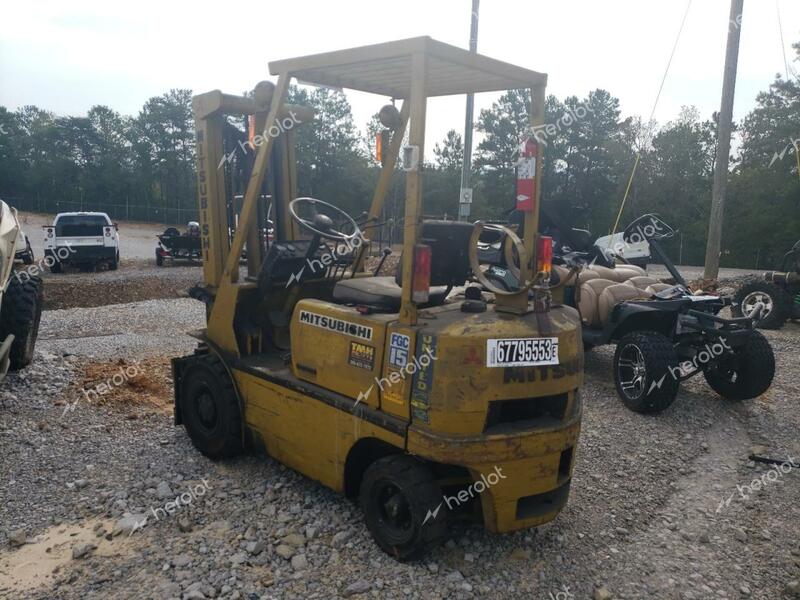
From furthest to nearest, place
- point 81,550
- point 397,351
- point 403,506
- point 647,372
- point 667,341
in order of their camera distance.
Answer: point 667,341 < point 647,372 < point 81,550 < point 403,506 < point 397,351

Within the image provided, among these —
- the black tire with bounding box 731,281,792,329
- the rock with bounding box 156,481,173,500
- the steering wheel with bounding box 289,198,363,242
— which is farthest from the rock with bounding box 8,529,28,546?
the black tire with bounding box 731,281,792,329

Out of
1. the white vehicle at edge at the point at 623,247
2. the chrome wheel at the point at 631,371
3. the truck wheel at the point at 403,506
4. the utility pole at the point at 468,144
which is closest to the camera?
the truck wheel at the point at 403,506

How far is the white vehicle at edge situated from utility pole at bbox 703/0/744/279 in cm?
425

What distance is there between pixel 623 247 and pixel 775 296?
10.2ft

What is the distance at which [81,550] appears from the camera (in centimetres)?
359

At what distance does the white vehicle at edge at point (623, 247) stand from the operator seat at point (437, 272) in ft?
18.5

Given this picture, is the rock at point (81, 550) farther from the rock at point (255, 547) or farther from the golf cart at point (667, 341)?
the golf cart at point (667, 341)

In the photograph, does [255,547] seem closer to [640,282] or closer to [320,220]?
[320,220]

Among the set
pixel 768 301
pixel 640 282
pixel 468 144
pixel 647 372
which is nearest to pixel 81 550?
pixel 647 372

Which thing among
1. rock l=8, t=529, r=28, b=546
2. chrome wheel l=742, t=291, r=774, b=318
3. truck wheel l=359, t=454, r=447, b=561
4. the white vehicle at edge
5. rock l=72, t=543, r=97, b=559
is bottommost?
rock l=8, t=529, r=28, b=546

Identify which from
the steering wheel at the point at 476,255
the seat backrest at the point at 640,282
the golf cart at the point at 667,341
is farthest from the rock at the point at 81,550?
the seat backrest at the point at 640,282

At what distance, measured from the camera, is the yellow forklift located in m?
3.26

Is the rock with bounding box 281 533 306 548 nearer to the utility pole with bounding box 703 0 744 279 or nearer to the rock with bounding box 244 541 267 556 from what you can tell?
the rock with bounding box 244 541 267 556

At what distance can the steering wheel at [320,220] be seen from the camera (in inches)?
167
